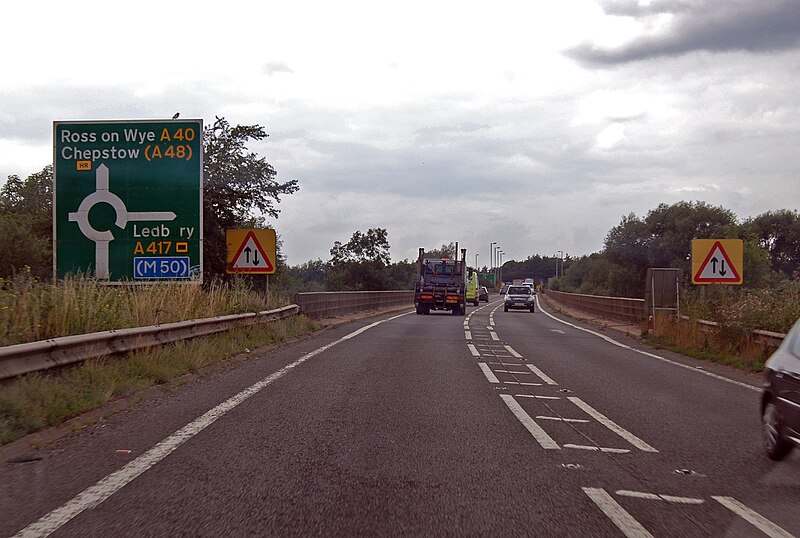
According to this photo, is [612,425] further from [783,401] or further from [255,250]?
[255,250]

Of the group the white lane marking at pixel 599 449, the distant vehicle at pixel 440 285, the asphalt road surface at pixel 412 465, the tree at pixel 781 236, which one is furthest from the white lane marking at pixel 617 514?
the tree at pixel 781 236

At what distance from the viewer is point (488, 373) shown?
43.9 ft

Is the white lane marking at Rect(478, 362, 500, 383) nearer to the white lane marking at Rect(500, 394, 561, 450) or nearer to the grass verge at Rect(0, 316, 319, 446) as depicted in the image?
the white lane marking at Rect(500, 394, 561, 450)

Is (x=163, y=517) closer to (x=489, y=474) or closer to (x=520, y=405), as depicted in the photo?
(x=489, y=474)

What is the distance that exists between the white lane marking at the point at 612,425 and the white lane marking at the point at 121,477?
4034 mm

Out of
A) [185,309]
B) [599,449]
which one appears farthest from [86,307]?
[599,449]

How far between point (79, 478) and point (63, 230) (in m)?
11.7

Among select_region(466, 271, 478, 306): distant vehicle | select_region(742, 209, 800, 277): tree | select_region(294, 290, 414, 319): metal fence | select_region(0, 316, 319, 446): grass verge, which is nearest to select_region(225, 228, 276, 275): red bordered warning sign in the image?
select_region(294, 290, 414, 319): metal fence

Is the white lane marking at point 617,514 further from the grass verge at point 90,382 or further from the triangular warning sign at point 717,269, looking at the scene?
the triangular warning sign at point 717,269

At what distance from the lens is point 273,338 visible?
19.1 meters

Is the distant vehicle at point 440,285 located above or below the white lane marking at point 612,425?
above

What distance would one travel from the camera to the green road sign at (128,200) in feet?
54.0

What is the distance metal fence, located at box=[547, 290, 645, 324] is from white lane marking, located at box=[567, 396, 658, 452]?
62.2ft

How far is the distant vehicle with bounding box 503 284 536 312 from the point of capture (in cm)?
5491
